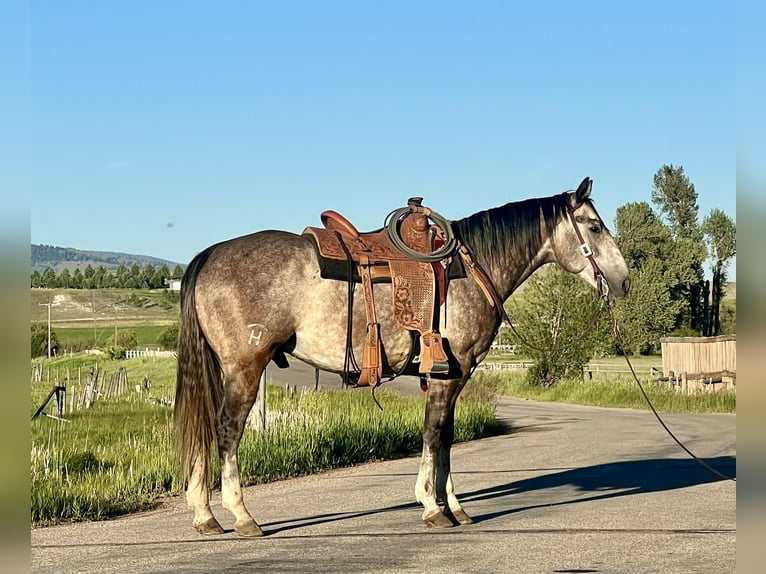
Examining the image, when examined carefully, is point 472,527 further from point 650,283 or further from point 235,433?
point 650,283

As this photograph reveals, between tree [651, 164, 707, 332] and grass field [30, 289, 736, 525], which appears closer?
grass field [30, 289, 736, 525]

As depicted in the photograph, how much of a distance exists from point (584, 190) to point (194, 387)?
3924 mm

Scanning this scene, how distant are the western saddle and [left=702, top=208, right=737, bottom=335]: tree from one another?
145 feet

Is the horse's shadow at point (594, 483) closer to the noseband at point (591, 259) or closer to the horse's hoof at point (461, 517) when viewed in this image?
the horse's hoof at point (461, 517)

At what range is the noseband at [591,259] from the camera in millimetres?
9023

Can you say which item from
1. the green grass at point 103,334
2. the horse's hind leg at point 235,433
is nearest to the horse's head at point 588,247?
the horse's hind leg at point 235,433

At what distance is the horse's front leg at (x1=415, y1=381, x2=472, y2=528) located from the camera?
8.14m

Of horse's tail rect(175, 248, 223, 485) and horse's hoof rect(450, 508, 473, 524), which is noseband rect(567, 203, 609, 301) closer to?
horse's hoof rect(450, 508, 473, 524)

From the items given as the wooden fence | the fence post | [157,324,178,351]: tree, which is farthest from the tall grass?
[157,324,178,351]: tree

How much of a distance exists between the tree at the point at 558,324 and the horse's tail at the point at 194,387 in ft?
79.1

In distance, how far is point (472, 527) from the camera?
8.18 m

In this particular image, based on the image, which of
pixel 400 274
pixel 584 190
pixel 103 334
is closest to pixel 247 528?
pixel 400 274

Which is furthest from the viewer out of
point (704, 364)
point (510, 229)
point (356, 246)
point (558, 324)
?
point (558, 324)
